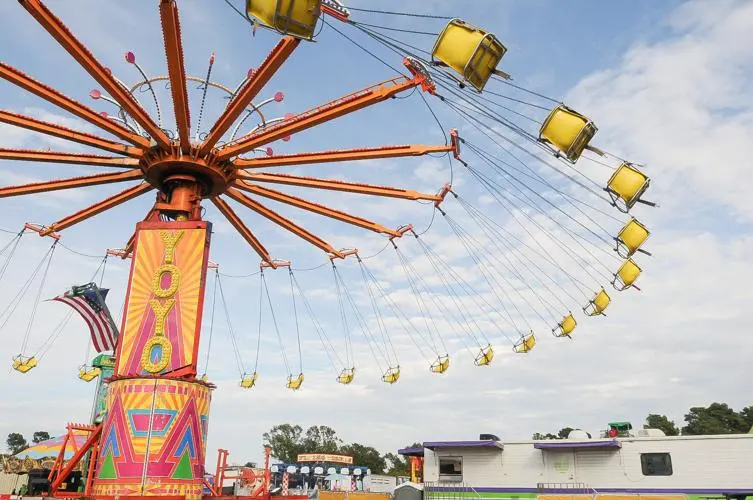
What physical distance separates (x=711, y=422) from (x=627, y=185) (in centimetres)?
9359

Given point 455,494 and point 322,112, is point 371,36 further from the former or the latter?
point 455,494

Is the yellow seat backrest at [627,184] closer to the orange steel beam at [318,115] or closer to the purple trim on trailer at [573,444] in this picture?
the orange steel beam at [318,115]

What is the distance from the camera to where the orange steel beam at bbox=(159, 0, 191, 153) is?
14.2 m

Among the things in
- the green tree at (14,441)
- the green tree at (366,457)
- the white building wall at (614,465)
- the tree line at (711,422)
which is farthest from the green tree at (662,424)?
the green tree at (14,441)

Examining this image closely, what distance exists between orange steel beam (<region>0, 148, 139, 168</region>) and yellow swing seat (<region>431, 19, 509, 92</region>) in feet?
43.2

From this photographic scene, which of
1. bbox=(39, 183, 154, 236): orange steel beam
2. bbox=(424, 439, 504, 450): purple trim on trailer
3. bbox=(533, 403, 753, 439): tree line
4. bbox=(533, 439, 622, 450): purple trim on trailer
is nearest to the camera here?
bbox=(39, 183, 154, 236): orange steel beam

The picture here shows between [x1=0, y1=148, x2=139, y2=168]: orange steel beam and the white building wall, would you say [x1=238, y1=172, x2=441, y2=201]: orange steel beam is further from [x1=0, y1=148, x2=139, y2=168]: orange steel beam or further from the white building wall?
the white building wall

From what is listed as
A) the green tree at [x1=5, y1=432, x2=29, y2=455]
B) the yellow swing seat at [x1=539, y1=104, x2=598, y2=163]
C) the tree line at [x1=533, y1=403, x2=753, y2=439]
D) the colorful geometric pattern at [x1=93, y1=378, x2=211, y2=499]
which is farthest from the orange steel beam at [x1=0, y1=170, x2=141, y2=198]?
the green tree at [x1=5, y1=432, x2=29, y2=455]

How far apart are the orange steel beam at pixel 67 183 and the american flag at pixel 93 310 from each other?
26.3 feet

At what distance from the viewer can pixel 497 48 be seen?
431 inches

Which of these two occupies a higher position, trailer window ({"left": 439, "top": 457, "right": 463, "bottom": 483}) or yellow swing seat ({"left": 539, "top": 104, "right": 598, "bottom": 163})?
yellow swing seat ({"left": 539, "top": 104, "right": 598, "bottom": 163})

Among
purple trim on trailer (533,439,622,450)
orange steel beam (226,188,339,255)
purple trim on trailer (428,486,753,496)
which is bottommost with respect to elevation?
purple trim on trailer (428,486,753,496)

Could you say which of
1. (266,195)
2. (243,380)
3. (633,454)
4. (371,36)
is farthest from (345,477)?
(371,36)

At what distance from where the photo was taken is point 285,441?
373 feet
